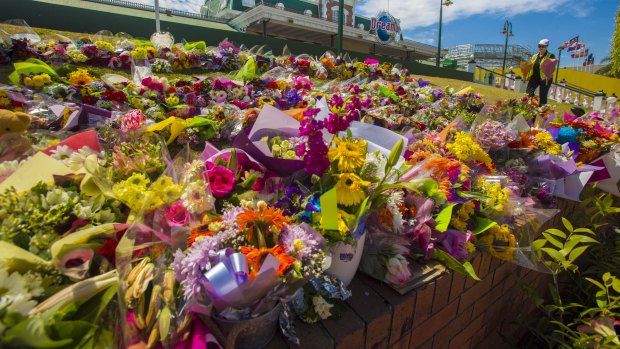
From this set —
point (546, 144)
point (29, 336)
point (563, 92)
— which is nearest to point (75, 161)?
point (29, 336)

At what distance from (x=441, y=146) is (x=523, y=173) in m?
0.70

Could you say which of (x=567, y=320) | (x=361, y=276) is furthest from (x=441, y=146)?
(x=567, y=320)

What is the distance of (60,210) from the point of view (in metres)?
0.84

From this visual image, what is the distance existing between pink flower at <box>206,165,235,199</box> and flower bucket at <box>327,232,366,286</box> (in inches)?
15.3

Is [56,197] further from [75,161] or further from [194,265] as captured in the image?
[194,265]

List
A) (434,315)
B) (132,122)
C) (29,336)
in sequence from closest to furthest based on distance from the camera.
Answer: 1. (29,336)
2. (434,315)
3. (132,122)

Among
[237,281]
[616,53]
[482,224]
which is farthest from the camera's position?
[616,53]

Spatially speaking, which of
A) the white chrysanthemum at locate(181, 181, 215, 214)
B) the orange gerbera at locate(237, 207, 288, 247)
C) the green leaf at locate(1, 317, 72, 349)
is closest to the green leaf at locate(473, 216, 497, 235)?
the orange gerbera at locate(237, 207, 288, 247)

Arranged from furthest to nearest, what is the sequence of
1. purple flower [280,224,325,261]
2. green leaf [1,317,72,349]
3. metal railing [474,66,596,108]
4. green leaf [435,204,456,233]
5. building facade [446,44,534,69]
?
1. building facade [446,44,534,69]
2. metal railing [474,66,596,108]
3. green leaf [435,204,456,233]
4. purple flower [280,224,325,261]
5. green leaf [1,317,72,349]

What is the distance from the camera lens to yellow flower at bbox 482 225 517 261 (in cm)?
149

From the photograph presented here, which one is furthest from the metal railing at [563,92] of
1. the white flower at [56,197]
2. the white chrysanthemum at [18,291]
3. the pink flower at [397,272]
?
the white chrysanthemum at [18,291]

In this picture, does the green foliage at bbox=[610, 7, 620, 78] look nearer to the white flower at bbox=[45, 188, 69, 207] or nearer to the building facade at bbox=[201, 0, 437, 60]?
the building facade at bbox=[201, 0, 437, 60]

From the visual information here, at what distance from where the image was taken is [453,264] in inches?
49.4

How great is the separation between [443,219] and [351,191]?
528 millimetres
